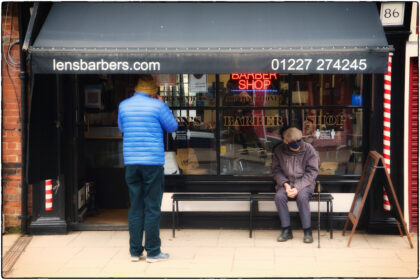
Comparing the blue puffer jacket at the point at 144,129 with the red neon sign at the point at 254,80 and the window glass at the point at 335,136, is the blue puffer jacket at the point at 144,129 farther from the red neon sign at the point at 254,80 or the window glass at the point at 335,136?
the window glass at the point at 335,136

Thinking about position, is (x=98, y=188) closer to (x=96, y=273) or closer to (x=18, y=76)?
(x=18, y=76)

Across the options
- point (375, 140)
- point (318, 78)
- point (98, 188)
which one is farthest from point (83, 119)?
point (375, 140)

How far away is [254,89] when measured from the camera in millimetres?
7047

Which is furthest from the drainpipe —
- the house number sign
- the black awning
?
the house number sign

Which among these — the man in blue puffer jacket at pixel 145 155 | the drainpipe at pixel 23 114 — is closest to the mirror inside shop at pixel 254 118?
the man in blue puffer jacket at pixel 145 155

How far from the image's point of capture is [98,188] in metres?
8.16

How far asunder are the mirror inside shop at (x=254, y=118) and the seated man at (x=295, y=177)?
1.66 feet

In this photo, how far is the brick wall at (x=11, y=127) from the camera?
22.3 ft

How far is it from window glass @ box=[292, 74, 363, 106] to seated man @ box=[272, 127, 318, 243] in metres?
0.65

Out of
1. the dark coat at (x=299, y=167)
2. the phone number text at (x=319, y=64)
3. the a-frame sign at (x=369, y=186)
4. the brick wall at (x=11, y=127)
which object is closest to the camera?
the phone number text at (x=319, y=64)

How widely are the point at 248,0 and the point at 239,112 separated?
1.43 metres

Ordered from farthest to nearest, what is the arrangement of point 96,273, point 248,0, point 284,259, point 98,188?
point 98,188, point 248,0, point 284,259, point 96,273

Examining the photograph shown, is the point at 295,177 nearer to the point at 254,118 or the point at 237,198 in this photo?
the point at 237,198

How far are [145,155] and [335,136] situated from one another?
2.77 meters
